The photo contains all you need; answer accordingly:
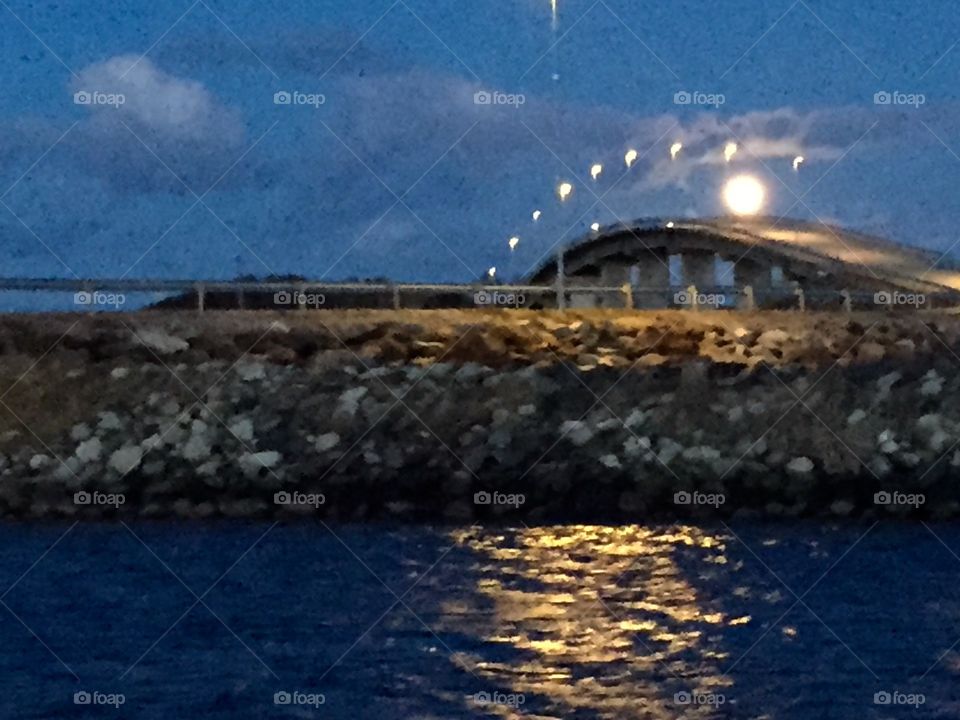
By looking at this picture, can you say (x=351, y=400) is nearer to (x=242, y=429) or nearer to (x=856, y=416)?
(x=242, y=429)

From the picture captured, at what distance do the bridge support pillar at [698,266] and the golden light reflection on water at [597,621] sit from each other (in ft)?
165

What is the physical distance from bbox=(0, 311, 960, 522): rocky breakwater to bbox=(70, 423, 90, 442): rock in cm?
4

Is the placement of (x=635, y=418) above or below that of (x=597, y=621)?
above

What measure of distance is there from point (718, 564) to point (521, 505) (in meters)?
6.85

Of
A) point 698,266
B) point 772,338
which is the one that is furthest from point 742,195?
point 772,338

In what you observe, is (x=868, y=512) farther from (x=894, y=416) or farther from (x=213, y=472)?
(x=213, y=472)

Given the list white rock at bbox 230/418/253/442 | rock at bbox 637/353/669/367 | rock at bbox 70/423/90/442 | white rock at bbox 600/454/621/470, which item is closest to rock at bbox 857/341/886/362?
rock at bbox 637/353/669/367

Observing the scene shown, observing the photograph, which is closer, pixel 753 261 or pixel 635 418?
pixel 635 418

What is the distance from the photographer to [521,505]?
2862cm

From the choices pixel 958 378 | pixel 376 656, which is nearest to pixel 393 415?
pixel 958 378

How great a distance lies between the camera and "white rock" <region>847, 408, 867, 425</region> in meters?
30.8

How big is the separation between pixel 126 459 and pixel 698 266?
165ft

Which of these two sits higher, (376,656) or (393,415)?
(393,415)

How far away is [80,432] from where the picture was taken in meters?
30.4
